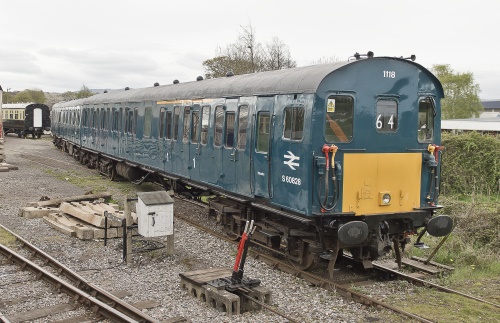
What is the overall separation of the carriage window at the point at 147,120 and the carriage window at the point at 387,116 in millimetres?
9153

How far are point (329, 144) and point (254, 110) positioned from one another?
225 cm

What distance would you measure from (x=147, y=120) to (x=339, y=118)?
31.3ft

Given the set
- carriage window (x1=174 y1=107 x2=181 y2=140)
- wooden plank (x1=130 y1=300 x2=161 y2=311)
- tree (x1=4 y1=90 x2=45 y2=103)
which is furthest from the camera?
tree (x1=4 y1=90 x2=45 y2=103)

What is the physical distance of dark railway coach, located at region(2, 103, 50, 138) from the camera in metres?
48.5

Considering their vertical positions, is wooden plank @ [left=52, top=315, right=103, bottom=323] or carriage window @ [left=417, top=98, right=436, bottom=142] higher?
carriage window @ [left=417, top=98, right=436, bottom=142]

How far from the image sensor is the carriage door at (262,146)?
32.1 ft

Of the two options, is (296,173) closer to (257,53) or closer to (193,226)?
(193,226)

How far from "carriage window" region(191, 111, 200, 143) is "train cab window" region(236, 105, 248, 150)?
243 cm

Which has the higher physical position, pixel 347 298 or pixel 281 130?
pixel 281 130

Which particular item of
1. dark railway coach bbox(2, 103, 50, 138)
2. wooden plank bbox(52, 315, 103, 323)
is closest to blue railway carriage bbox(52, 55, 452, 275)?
wooden plank bbox(52, 315, 103, 323)

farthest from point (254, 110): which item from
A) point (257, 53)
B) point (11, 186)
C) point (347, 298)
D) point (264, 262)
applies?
point (257, 53)

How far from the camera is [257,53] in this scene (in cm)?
4947

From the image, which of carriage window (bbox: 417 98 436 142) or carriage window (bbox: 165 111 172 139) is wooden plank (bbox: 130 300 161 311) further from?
carriage window (bbox: 165 111 172 139)

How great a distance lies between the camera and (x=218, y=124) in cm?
1207
